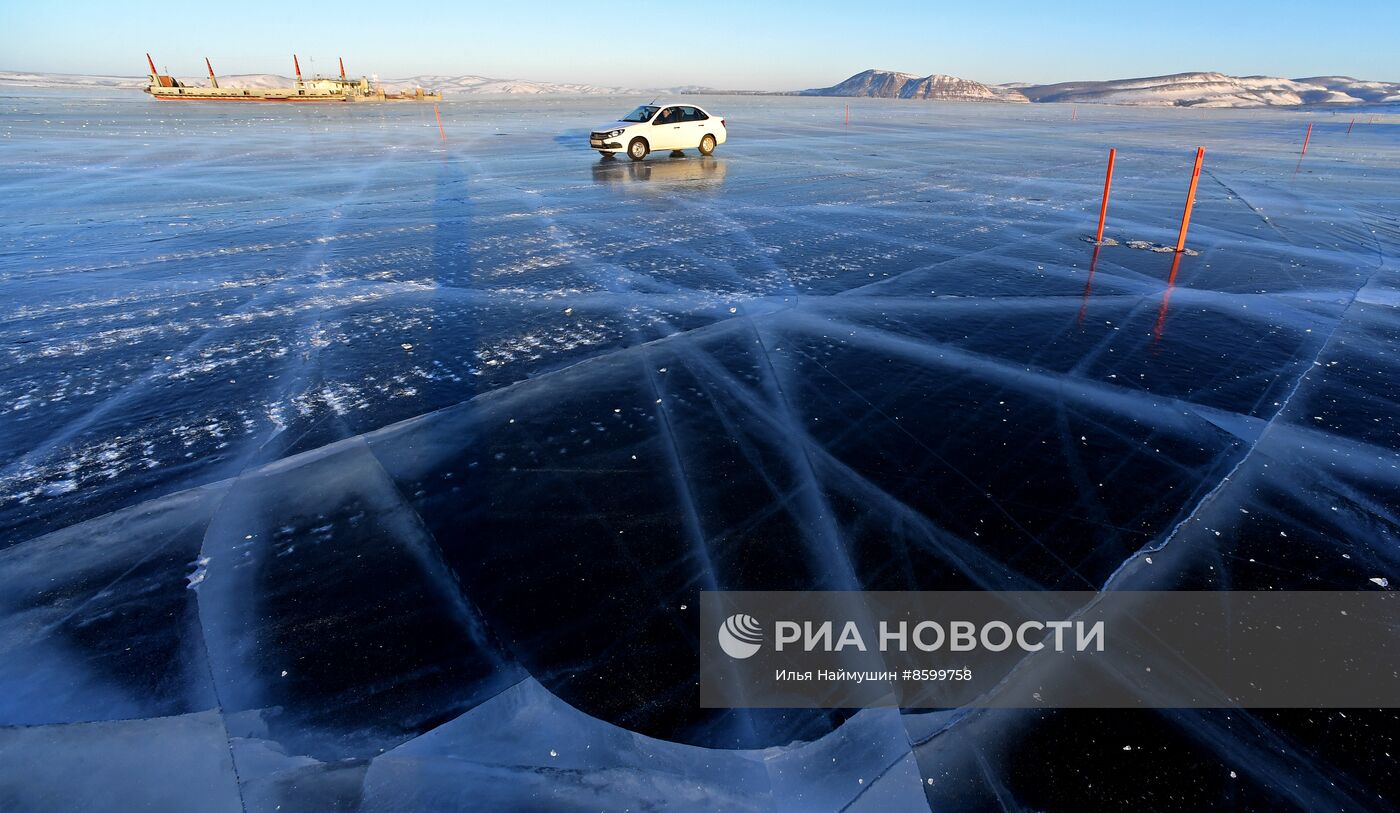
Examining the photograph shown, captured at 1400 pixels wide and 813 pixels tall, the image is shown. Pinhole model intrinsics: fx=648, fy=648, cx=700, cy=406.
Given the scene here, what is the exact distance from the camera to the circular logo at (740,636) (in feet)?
11.0

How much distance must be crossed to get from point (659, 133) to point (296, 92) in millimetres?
76883

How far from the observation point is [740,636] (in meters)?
3.43

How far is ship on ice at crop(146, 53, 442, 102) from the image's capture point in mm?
68750

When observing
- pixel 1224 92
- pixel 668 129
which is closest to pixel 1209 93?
pixel 1224 92

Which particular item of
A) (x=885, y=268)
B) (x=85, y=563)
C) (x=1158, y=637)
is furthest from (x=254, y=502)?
(x=885, y=268)

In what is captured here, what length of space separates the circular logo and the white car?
19891 mm

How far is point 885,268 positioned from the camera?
32.0 feet

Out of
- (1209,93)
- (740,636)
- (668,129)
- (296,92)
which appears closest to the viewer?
(740,636)

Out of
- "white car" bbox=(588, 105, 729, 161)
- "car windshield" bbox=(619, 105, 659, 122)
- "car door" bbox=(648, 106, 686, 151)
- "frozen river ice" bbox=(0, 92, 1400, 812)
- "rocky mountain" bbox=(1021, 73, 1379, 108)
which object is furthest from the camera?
"rocky mountain" bbox=(1021, 73, 1379, 108)

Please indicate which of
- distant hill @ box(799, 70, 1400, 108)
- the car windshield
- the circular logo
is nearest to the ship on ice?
the car windshield

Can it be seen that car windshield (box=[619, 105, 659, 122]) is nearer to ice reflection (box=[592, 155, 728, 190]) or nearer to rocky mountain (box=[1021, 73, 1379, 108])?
ice reflection (box=[592, 155, 728, 190])

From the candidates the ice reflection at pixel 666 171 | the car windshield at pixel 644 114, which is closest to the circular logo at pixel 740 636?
the ice reflection at pixel 666 171

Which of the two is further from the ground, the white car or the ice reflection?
the white car

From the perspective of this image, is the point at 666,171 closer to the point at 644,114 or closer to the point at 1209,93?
the point at 644,114
